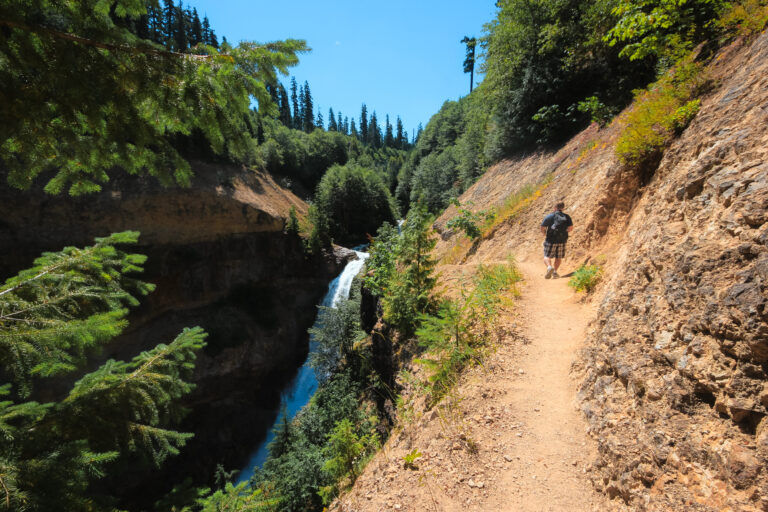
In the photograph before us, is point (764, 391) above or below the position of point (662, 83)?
below

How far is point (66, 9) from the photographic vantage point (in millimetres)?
2047

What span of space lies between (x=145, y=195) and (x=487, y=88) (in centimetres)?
1961

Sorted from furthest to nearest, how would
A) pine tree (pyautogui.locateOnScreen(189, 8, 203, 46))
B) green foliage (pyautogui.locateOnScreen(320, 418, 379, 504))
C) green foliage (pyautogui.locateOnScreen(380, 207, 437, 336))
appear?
pine tree (pyautogui.locateOnScreen(189, 8, 203, 46)) → green foliage (pyautogui.locateOnScreen(380, 207, 437, 336)) → green foliage (pyautogui.locateOnScreen(320, 418, 379, 504))

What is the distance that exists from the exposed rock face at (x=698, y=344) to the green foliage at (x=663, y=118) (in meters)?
0.98

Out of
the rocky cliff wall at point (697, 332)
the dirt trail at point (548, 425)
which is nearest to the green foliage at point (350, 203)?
the dirt trail at point (548, 425)

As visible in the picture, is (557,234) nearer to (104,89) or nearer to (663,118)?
(663,118)

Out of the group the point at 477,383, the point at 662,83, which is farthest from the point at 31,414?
the point at 662,83

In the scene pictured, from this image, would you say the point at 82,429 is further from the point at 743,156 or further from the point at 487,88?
the point at 487,88

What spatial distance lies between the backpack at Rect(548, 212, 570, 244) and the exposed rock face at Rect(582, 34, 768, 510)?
2.72 metres

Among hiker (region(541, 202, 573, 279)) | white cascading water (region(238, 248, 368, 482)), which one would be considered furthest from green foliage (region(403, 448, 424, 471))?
white cascading water (region(238, 248, 368, 482))

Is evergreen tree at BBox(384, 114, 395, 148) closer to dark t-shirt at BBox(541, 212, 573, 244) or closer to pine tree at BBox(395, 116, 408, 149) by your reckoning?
pine tree at BBox(395, 116, 408, 149)

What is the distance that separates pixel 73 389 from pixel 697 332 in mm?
5443

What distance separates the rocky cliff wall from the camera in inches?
67.7

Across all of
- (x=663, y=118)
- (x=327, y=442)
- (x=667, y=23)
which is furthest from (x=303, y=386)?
(x=667, y=23)
